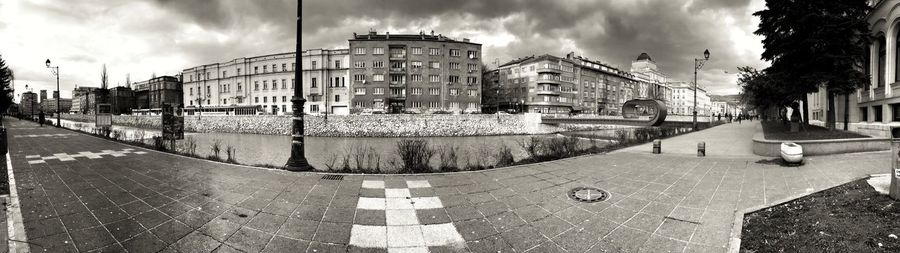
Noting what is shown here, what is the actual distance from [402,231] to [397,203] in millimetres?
1384

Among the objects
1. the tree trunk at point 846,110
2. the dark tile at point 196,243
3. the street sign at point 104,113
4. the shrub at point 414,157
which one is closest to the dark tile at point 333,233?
the dark tile at point 196,243

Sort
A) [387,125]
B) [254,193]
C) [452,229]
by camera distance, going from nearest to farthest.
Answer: [452,229], [254,193], [387,125]

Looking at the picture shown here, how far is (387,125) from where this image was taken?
1847 inches

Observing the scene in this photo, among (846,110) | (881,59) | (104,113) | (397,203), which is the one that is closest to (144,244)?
(397,203)

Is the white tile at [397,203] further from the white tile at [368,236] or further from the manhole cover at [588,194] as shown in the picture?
the manhole cover at [588,194]

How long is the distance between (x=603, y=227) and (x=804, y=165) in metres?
9.62

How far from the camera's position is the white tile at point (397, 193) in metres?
6.76

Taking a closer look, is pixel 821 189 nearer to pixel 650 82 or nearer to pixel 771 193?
pixel 771 193

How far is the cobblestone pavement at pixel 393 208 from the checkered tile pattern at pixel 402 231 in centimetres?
3

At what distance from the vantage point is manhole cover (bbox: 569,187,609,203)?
655cm

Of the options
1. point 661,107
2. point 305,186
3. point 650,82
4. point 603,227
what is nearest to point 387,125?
point 661,107

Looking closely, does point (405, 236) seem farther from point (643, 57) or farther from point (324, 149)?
point (643, 57)

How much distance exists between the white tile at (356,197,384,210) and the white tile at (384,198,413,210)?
10 cm

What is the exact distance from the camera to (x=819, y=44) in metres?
17.3
